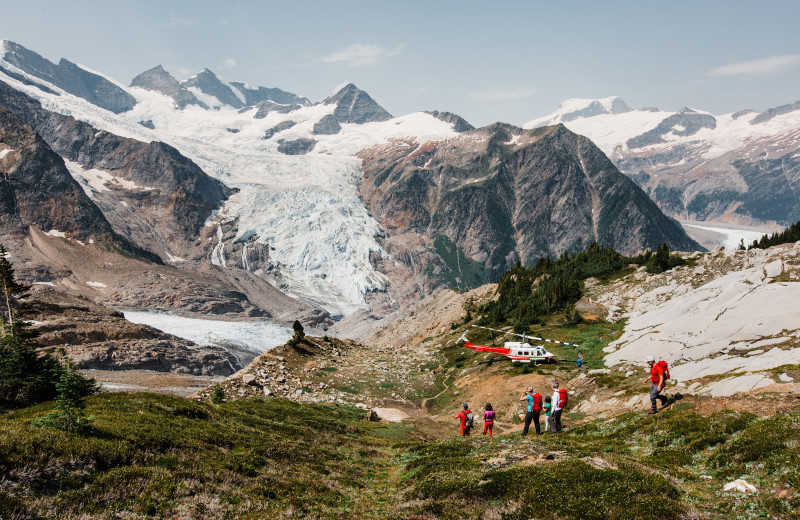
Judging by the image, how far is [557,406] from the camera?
78.5 feet

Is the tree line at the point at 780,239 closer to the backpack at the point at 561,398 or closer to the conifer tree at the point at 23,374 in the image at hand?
the backpack at the point at 561,398

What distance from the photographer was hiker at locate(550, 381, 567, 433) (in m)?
23.8

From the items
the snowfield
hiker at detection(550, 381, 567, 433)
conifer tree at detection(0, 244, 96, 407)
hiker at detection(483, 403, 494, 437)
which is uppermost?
conifer tree at detection(0, 244, 96, 407)

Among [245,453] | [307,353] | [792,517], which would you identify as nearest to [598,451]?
[792,517]

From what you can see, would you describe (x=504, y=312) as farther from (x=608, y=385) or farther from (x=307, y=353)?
(x=608, y=385)

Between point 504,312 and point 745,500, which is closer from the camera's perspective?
point 745,500

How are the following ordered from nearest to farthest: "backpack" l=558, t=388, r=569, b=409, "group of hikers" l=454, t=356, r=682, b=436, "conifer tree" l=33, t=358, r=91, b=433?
"conifer tree" l=33, t=358, r=91, b=433 → "group of hikers" l=454, t=356, r=682, b=436 → "backpack" l=558, t=388, r=569, b=409

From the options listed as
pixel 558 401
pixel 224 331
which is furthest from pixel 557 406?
pixel 224 331

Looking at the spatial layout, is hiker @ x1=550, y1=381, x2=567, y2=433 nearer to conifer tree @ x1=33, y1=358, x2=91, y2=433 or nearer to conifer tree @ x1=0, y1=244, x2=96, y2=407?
conifer tree @ x1=33, y1=358, x2=91, y2=433

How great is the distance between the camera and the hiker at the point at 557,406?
2381 cm

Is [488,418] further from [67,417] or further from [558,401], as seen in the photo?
[67,417]

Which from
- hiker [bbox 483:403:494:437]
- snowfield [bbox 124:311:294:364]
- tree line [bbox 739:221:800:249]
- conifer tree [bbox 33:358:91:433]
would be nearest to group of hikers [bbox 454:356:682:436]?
hiker [bbox 483:403:494:437]

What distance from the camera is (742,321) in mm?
33406

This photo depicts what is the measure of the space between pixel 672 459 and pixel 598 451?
2.43 meters
